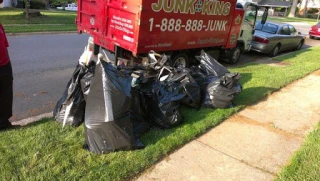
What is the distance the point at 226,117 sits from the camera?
15.6ft

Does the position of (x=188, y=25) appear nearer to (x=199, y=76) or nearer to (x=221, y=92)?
(x=199, y=76)

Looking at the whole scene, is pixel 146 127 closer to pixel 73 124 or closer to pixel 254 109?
pixel 73 124

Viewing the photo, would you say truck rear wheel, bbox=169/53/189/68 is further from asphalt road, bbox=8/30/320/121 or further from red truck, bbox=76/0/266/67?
asphalt road, bbox=8/30/320/121

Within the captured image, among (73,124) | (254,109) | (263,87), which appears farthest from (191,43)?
(73,124)

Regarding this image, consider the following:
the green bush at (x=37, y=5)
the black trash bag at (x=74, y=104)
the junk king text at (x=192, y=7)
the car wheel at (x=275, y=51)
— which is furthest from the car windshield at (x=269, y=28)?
the green bush at (x=37, y=5)

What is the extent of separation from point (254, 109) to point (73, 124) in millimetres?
3298

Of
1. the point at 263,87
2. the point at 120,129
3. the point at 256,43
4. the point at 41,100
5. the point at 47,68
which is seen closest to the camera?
the point at 120,129

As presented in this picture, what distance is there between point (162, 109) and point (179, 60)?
11.3 ft

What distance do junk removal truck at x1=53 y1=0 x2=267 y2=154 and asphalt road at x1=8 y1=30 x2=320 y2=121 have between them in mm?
1004

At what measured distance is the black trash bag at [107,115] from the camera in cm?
317

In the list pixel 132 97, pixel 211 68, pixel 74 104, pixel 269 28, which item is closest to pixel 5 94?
pixel 74 104

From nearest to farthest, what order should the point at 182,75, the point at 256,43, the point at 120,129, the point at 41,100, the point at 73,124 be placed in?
the point at 120,129 < the point at 73,124 < the point at 182,75 < the point at 41,100 < the point at 256,43

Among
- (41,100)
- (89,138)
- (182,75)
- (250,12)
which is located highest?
(250,12)

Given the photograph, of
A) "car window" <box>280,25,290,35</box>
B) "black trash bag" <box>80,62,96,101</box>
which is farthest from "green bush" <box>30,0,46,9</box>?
"black trash bag" <box>80,62,96,101</box>
